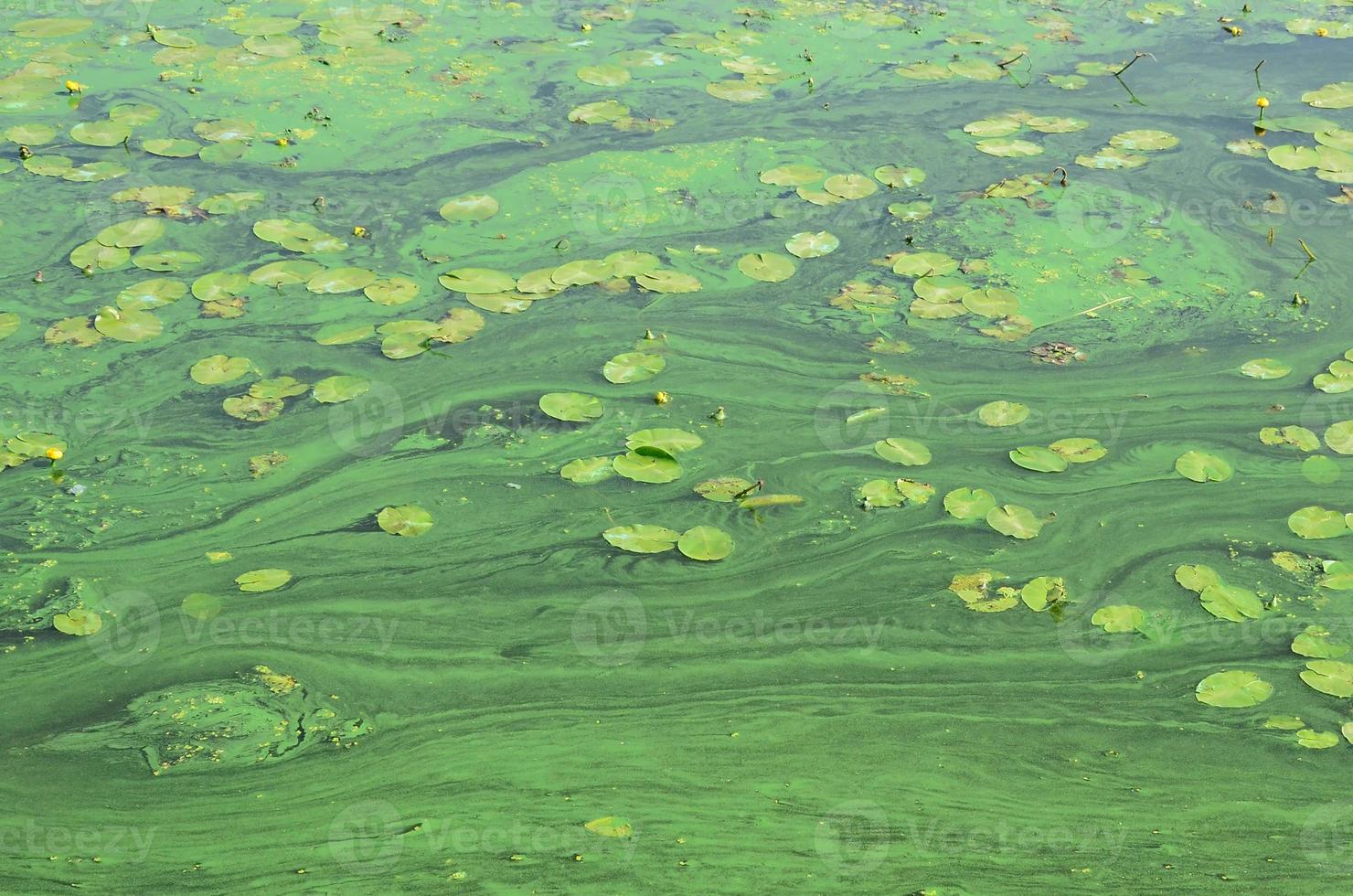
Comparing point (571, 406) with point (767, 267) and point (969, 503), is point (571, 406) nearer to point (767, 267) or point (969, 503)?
point (767, 267)

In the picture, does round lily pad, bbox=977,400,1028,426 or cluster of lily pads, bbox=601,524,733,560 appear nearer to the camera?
cluster of lily pads, bbox=601,524,733,560

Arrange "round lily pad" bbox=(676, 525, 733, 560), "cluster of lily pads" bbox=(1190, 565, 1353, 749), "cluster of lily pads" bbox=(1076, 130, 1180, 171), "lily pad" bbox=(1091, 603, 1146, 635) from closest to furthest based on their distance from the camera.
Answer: "cluster of lily pads" bbox=(1190, 565, 1353, 749) → "lily pad" bbox=(1091, 603, 1146, 635) → "round lily pad" bbox=(676, 525, 733, 560) → "cluster of lily pads" bbox=(1076, 130, 1180, 171)

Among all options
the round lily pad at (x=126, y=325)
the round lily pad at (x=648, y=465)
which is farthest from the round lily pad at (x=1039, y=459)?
the round lily pad at (x=126, y=325)

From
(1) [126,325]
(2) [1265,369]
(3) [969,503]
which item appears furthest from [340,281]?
(2) [1265,369]

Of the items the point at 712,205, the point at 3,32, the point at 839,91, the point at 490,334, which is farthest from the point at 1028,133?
the point at 3,32

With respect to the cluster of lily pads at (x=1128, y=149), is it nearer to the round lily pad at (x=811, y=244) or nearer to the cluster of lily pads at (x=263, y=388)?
the round lily pad at (x=811, y=244)

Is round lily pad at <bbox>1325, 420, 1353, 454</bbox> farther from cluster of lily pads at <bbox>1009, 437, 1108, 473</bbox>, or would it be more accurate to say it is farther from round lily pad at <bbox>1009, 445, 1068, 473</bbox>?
round lily pad at <bbox>1009, 445, 1068, 473</bbox>

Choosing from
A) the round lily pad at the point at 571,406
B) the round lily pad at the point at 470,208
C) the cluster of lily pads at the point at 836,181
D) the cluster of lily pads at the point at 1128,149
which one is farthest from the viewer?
the cluster of lily pads at the point at 1128,149

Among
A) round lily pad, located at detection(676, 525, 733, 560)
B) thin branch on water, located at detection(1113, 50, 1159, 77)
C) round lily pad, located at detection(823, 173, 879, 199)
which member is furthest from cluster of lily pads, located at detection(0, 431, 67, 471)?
thin branch on water, located at detection(1113, 50, 1159, 77)
